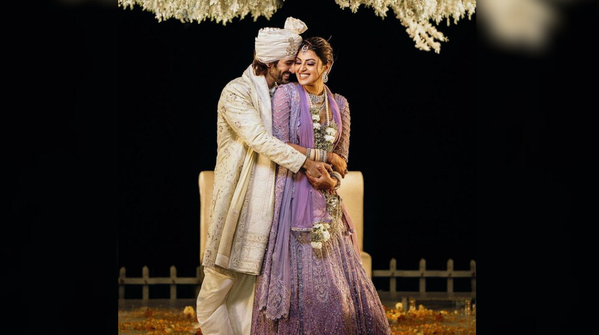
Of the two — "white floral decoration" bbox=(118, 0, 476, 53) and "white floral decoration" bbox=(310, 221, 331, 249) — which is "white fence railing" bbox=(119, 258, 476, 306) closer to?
"white floral decoration" bbox=(118, 0, 476, 53)

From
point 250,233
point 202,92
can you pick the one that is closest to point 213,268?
point 250,233

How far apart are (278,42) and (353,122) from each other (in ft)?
6.78

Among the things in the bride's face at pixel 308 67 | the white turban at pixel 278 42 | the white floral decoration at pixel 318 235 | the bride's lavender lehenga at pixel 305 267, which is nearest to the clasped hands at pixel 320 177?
the bride's lavender lehenga at pixel 305 267

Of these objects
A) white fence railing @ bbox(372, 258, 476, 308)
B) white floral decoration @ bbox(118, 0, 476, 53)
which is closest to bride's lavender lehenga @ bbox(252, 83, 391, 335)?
white floral decoration @ bbox(118, 0, 476, 53)

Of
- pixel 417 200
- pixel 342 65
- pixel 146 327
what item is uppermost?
pixel 342 65

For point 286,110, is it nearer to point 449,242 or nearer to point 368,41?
point 368,41

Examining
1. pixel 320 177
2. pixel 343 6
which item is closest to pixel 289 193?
pixel 320 177

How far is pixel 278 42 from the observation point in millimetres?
4355

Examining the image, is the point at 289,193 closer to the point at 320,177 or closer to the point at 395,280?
the point at 320,177

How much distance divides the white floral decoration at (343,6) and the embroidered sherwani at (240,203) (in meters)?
1.37

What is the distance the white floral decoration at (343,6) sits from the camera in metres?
5.74

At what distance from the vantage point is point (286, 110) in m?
Answer: 4.41

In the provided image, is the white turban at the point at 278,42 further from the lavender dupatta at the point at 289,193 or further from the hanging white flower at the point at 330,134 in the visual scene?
the hanging white flower at the point at 330,134

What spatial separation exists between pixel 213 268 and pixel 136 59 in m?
2.26
